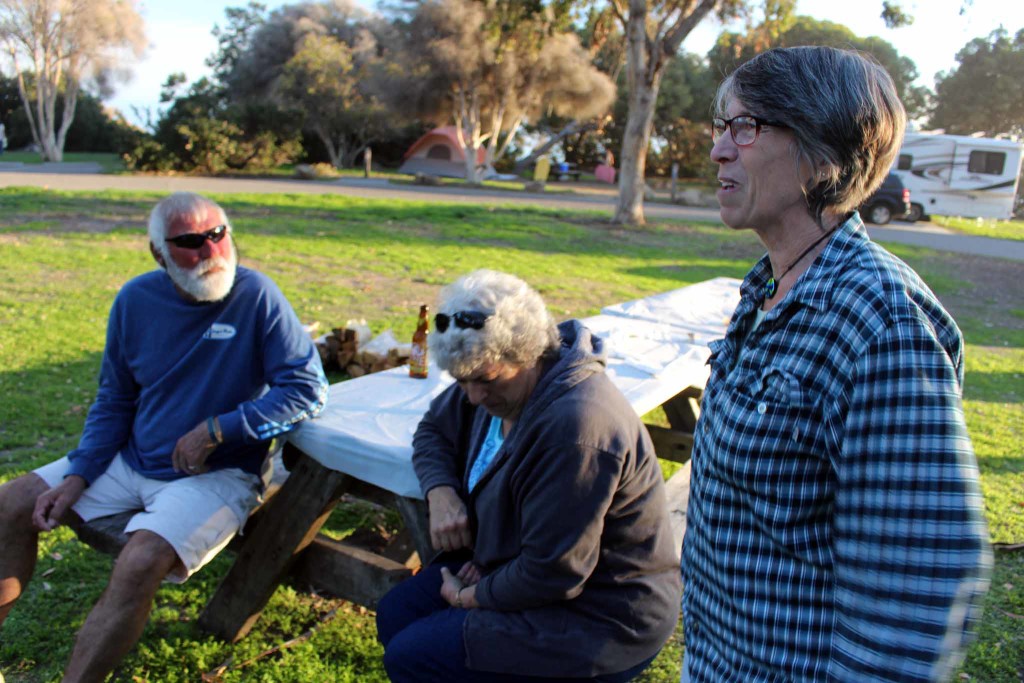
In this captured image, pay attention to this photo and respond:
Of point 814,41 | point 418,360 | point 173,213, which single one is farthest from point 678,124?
point 173,213

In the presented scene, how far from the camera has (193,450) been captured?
112 inches

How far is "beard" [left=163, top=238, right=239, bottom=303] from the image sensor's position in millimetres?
2984

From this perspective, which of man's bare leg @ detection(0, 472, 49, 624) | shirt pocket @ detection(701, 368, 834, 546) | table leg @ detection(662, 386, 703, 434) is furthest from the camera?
table leg @ detection(662, 386, 703, 434)

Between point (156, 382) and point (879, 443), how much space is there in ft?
8.78

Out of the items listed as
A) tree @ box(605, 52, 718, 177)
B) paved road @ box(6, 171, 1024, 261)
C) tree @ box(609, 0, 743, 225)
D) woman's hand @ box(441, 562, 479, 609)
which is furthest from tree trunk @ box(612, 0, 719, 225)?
tree @ box(605, 52, 718, 177)

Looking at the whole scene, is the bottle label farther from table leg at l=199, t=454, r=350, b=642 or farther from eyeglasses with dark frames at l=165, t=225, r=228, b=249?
eyeglasses with dark frames at l=165, t=225, r=228, b=249

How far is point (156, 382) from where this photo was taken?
3.04 meters

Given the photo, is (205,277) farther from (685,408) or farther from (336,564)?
(685,408)

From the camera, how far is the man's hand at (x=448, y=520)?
2395 mm

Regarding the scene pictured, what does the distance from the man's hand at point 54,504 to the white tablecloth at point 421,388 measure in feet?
2.65

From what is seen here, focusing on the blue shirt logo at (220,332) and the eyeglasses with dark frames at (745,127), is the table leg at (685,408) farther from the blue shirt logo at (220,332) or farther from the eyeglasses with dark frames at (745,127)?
the eyeglasses with dark frames at (745,127)

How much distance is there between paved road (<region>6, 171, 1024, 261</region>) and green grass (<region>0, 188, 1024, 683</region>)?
98.8 inches

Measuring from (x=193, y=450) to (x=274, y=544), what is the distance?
473mm

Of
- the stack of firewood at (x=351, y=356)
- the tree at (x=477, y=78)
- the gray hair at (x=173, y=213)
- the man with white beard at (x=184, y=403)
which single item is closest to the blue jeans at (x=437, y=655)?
the man with white beard at (x=184, y=403)
